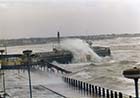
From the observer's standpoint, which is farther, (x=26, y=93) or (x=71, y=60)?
(x=71, y=60)

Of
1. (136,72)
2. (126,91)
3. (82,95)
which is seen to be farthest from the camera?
(126,91)

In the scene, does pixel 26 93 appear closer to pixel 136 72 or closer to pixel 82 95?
pixel 82 95

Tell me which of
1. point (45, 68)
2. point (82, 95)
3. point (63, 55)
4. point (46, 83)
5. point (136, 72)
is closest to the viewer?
point (136, 72)

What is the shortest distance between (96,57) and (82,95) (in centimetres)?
6421

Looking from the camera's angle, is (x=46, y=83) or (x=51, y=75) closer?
(x=46, y=83)

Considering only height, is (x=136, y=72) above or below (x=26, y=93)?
above

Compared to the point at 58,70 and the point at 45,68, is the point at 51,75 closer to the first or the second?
the point at 58,70

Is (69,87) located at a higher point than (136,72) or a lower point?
lower

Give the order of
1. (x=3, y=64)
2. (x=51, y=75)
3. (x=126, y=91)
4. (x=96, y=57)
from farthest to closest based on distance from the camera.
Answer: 1. (x=96, y=57)
2. (x=3, y=64)
3. (x=51, y=75)
4. (x=126, y=91)

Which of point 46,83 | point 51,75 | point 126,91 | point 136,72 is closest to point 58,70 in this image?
point 51,75

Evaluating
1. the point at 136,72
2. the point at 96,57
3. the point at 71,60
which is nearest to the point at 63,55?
the point at 71,60

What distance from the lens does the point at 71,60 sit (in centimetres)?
9788

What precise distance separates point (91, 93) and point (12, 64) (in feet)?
117

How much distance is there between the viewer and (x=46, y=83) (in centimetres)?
5384
